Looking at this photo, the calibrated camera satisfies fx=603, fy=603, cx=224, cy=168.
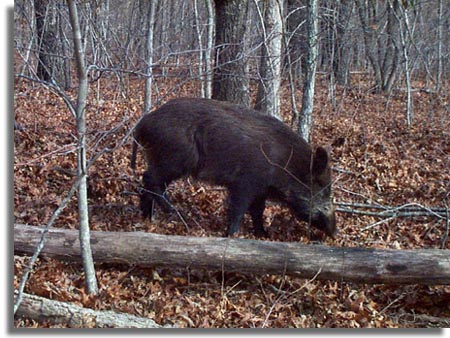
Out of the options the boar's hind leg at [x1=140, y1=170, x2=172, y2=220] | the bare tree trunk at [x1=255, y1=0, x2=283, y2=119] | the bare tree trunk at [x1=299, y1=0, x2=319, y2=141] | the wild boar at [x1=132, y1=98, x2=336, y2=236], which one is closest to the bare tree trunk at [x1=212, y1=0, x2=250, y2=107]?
the bare tree trunk at [x1=255, y1=0, x2=283, y2=119]

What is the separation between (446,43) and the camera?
14.7m

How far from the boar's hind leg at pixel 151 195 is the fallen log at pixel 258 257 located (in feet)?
5.18

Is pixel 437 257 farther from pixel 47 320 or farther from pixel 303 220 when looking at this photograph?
pixel 47 320

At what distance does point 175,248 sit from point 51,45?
3.06 meters

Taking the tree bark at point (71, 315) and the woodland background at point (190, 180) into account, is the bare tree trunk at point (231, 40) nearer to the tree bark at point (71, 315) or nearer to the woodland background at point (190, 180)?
the woodland background at point (190, 180)

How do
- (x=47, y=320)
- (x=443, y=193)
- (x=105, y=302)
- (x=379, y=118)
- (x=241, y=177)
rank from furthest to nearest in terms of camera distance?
1. (x=379, y=118)
2. (x=443, y=193)
3. (x=241, y=177)
4. (x=105, y=302)
5. (x=47, y=320)

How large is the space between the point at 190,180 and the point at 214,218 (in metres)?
0.71

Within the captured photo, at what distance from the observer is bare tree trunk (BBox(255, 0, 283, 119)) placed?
28.9 feet

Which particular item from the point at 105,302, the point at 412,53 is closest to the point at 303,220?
the point at 105,302

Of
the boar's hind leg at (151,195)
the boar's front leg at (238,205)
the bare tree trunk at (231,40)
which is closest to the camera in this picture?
the boar's front leg at (238,205)

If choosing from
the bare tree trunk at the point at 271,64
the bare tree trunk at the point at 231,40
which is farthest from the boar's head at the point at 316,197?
the bare tree trunk at the point at 271,64

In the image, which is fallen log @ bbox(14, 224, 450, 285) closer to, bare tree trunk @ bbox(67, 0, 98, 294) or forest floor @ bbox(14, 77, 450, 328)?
forest floor @ bbox(14, 77, 450, 328)

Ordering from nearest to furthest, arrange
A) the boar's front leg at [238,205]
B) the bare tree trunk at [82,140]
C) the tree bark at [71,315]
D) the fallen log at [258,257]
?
the bare tree trunk at [82,140]
the tree bark at [71,315]
the fallen log at [258,257]
the boar's front leg at [238,205]

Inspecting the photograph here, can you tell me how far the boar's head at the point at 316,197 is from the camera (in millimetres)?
6578
